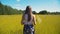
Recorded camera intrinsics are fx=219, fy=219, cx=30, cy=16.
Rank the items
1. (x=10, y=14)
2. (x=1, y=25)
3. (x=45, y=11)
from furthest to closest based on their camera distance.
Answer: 1. (x=10, y=14)
2. (x=45, y=11)
3. (x=1, y=25)

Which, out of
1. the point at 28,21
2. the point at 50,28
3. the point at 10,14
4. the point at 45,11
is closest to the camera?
the point at 28,21

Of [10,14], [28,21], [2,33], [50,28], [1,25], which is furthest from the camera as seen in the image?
[10,14]

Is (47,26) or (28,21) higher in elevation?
(28,21)

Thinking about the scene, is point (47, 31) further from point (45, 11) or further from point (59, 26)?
point (45, 11)

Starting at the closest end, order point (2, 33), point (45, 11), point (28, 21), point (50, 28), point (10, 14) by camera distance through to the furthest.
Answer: point (28, 21) < point (2, 33) < point (50, 28) < point (45, 11) < point (10, 14)

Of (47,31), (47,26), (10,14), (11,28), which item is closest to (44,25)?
(47,26)

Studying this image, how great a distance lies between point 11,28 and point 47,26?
1102 mm

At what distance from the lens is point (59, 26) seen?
22.2 ft

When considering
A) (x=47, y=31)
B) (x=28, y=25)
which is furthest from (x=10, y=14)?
(x=28, y=25)

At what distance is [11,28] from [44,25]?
1.04 m

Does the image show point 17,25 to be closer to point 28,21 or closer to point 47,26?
point 47,26

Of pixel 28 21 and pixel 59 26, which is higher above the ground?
pixel 28 21

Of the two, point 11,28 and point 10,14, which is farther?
point 10,14

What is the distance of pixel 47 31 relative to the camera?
20.6 feet
